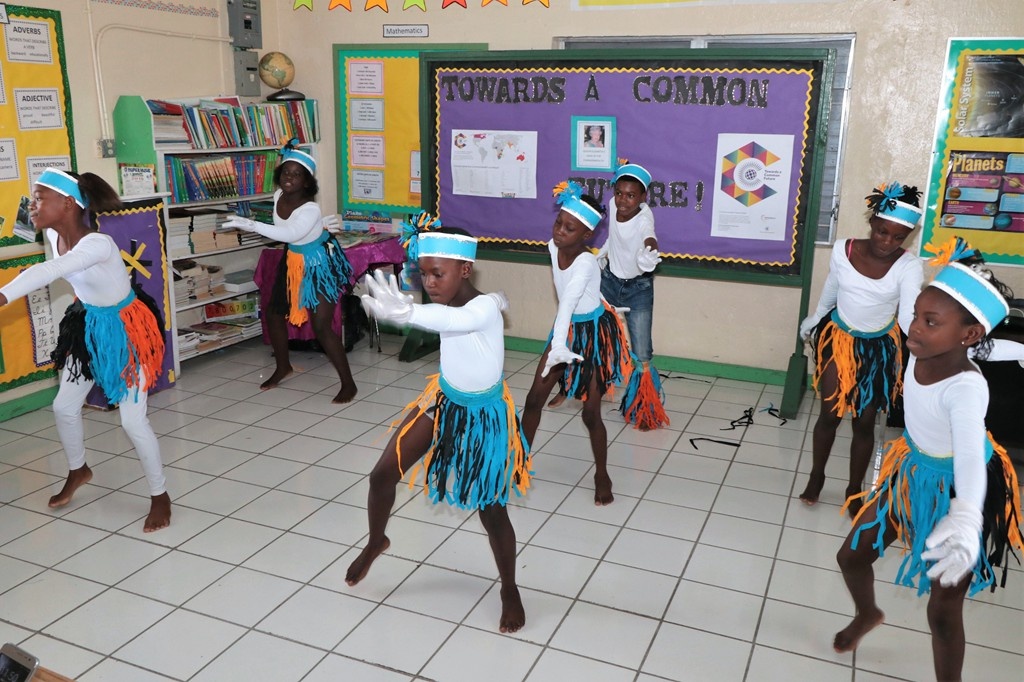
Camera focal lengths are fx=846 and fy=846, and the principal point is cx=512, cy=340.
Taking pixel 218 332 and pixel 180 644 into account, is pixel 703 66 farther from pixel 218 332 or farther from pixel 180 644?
pixel 180 644

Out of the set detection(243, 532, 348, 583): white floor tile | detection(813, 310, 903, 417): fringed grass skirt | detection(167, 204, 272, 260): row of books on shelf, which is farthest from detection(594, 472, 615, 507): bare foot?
detection(167, 204, 272, 260): row of books on shelf

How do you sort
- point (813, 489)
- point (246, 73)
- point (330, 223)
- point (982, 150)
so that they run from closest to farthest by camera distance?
point (813, 489)
point (982, 150)
point (330, 223)
point (246, 73)

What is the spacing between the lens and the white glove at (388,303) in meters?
2.36

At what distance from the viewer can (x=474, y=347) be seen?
2707mm

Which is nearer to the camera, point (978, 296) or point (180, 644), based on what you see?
point (978, 296)

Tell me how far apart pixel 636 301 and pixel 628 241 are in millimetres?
352

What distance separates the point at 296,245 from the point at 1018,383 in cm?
397

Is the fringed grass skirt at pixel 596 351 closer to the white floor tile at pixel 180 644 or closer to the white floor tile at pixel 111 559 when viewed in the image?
the white floor tile at pixel 180 644

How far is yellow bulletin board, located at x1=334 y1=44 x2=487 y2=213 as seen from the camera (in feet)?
20.4

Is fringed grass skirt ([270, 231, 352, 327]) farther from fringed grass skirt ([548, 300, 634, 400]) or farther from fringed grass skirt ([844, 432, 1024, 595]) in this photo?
fringed grass skirt ([844, 432, 1024, 595])

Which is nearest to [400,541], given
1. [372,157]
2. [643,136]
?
[643,136]

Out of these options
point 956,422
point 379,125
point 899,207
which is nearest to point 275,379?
point 379,125

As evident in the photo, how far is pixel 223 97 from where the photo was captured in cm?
595

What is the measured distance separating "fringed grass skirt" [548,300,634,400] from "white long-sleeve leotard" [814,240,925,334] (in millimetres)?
927
